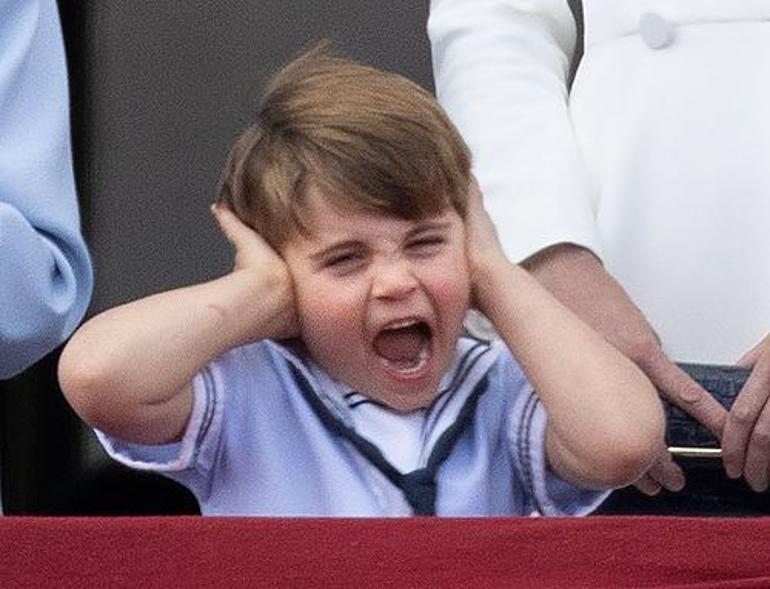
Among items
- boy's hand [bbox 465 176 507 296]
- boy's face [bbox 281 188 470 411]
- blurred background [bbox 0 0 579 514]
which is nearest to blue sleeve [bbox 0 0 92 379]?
boy's face [bbox 281 188 470 411]

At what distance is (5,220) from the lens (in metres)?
1.64

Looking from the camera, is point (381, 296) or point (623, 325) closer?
point (381, 296)

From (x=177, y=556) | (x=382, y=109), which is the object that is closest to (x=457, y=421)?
(x=382, y=109)

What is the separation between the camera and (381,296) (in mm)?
1544

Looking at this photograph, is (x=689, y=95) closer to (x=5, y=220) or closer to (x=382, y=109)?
(x=382, y=109)

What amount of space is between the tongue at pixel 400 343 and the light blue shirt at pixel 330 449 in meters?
0.06

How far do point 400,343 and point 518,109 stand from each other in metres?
0.48

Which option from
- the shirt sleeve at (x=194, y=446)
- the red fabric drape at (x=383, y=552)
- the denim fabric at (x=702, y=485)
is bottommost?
the denim fabric at (x=702, y=485)

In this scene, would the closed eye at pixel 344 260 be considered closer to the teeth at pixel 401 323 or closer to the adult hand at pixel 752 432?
the teeth at pixel 401 323

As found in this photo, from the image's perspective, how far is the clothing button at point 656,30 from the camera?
6.39 ft

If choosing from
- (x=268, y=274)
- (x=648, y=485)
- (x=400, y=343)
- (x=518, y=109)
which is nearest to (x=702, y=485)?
(x=648, y=485)

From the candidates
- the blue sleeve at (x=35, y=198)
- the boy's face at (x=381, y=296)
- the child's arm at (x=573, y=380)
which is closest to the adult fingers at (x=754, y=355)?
the child's arm at (x=573, y=380)

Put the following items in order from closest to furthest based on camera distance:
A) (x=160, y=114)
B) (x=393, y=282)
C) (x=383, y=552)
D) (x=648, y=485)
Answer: (x=383, y=552) → (x=393, y=282) → (x=648, y=485) → (x=160, y=114)

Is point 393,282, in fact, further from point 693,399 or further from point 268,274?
point 693,399
